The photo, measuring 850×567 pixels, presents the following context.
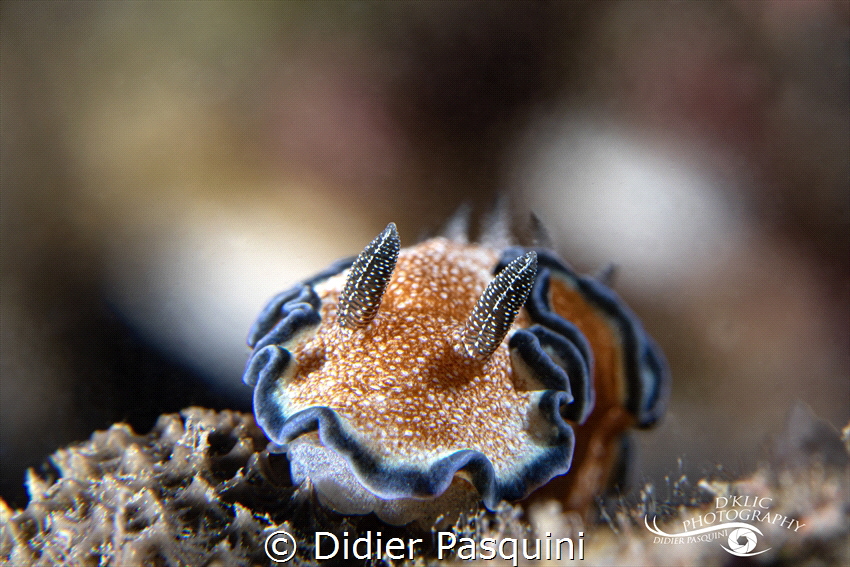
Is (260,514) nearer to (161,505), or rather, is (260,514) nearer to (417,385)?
(161,505)

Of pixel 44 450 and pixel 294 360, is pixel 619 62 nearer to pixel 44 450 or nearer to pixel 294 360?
pixel 294 360

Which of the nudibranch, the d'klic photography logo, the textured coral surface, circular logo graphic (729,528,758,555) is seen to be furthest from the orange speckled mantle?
circular logo graphic (729,528,758,555)

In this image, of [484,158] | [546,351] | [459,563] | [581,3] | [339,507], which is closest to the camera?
[459,563]

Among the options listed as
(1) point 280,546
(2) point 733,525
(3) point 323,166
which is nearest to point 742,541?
(2) point 733,525

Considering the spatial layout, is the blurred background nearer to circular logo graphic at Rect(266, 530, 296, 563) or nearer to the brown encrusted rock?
the brown encrusted rock

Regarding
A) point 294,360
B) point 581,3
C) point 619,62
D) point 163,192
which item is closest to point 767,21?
point 619,62

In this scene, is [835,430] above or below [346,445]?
above

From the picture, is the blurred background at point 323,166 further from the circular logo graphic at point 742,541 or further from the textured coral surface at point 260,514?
the circular logo graphic at point 742,541
